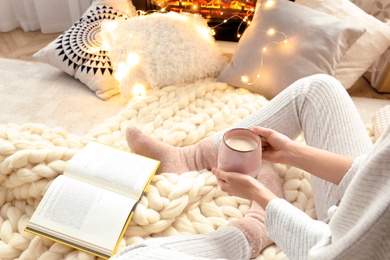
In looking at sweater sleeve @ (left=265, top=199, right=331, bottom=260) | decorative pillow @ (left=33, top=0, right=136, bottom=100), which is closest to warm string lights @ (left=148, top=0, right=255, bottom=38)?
decorative pillow @ (left=33, top=0, right=136, bottom=100)

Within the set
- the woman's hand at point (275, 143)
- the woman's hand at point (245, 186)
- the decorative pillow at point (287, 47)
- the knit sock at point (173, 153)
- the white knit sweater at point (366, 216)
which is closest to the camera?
the white knit sweater at point (366, 216)

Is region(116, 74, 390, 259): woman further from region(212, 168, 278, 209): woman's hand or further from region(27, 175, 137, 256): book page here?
region(27, 175, 137, 256): book page

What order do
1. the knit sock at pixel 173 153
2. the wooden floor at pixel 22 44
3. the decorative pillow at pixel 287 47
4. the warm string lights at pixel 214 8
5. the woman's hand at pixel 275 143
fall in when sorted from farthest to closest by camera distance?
the wooden floor at pixel 22 44, the warm string lights at pixel 214 8, the decorative pillow at pixel 287 47, the knit sock at pixel 173 153, the woman's hand at pixel 275 143

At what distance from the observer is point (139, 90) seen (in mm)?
1505

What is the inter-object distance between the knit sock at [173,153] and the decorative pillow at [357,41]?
2.61 ft

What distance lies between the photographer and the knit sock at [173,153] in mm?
1130

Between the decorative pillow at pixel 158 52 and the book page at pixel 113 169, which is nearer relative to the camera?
the book page at pixel 113 169

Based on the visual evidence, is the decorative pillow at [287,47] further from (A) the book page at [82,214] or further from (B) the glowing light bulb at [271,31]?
(A) the book page at [82,214]

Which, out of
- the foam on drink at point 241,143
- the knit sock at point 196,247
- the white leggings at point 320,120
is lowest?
the knit sock at point 196,247

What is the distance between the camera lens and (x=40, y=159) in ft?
3.46

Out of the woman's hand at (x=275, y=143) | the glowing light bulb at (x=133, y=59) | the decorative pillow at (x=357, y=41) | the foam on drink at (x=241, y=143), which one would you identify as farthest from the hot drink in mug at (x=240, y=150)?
the decorative pillow at (x=357, y=41)

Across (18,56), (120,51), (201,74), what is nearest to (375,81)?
(201,74)

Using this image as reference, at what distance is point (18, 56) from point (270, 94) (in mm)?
1431

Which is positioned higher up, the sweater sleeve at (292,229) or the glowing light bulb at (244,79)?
the sweater sleeve at (292,229)
